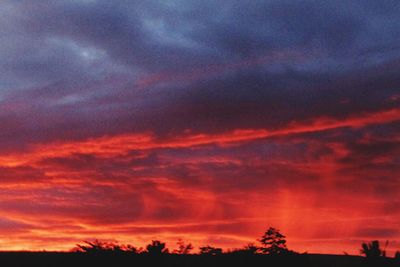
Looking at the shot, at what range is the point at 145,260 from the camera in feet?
98.7

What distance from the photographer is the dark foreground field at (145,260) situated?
29.6 m

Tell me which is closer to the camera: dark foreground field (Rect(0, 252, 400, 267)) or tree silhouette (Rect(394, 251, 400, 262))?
dark foreground field (Rect(0, 252, 400, 267))

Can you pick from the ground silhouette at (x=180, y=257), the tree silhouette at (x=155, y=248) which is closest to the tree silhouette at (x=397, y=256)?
the ground silhouette at (x=180, y=257)

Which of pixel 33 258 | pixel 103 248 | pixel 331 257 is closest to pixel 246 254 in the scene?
pixel 103 248

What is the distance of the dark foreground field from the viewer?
1164 inches

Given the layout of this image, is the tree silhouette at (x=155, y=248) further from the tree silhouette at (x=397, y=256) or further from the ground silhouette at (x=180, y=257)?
the tree silhouette at (x=397, y=256)

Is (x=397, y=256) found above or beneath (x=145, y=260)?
above

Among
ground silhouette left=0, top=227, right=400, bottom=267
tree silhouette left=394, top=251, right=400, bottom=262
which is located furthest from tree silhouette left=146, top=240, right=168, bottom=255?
tree silhouette left=394, top=251, right=400, bottom=262

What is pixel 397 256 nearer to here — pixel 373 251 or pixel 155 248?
pixel 373 251

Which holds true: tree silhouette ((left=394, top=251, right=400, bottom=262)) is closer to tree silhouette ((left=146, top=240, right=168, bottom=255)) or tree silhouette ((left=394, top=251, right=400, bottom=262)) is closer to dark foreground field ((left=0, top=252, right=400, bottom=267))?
dark foreground field ((left=0, top=252, right=400, bottom=267))

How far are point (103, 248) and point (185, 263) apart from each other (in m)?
4.76

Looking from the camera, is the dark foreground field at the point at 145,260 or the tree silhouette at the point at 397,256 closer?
the dark foreground field at the point at 145,260

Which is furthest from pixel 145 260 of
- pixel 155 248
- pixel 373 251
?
pixel 373 251

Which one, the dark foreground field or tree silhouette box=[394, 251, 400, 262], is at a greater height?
tree silhouette box=[394, 251, 400, 262]
